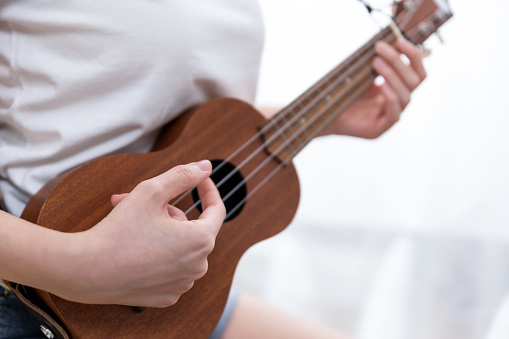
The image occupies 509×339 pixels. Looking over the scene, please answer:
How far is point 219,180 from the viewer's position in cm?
69

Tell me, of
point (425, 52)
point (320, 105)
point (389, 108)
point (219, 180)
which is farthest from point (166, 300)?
point (425, 52)

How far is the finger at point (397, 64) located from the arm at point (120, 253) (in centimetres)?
50

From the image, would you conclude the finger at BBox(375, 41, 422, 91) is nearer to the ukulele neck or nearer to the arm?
the ukulele neck

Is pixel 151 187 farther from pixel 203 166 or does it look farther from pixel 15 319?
pixel 15 319

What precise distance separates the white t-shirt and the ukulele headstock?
41 centimetres

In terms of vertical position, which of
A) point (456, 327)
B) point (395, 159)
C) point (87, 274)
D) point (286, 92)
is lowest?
point (456, 327)

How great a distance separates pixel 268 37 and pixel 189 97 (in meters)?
0.78

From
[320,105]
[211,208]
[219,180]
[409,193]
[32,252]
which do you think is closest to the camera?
[32,252]

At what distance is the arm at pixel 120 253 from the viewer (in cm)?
46

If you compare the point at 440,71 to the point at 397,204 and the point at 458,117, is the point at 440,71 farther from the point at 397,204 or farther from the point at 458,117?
the point at 397,204

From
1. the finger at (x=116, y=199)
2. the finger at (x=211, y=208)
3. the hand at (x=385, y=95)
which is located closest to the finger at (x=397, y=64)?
the hand at (x=385, y=95)

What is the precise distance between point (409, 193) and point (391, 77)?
719 mm

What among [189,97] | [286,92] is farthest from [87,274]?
[286,92]

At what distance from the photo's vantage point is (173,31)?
2.23 ft
